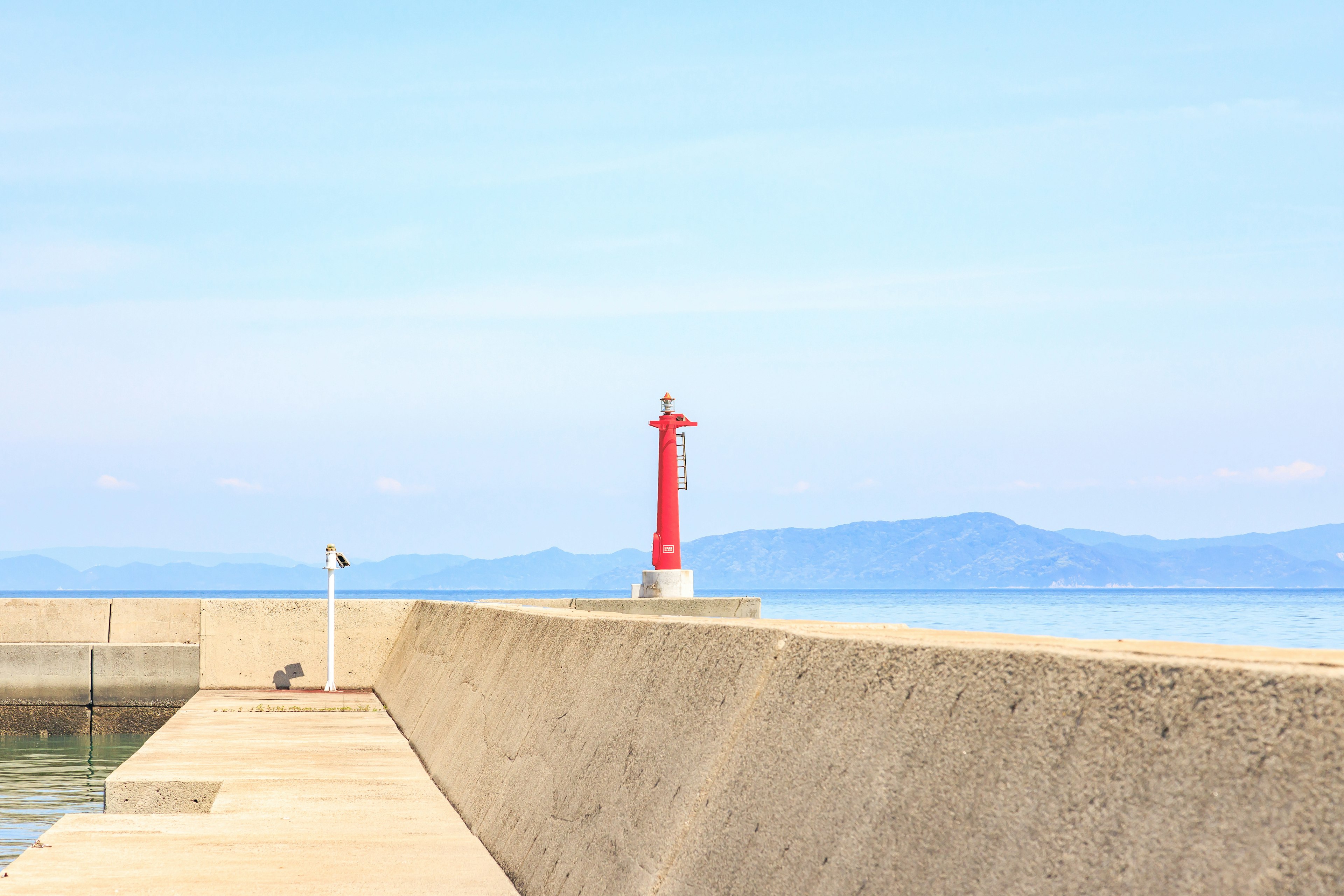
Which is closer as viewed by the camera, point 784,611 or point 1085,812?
point 1085,812

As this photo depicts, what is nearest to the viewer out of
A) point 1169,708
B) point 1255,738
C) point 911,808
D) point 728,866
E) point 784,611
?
point 1255,738

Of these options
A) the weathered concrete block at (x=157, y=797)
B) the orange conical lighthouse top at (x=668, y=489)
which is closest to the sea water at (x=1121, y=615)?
the orange conical lighthouse top at (x=668, y=489)

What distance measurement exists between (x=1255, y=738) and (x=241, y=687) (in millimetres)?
15166

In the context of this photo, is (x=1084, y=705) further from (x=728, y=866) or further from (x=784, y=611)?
(x=784, y=611)

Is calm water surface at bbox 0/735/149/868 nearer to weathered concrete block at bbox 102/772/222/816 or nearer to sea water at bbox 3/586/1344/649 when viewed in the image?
weathered concrete block at bbox 102/772/222/816

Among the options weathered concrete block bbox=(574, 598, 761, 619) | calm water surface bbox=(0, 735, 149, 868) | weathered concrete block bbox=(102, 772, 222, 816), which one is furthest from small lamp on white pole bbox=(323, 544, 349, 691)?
weathered concrete block bbox=(102, 772, 222, 816)

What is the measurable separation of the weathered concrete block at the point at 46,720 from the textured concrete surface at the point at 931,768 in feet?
42.3

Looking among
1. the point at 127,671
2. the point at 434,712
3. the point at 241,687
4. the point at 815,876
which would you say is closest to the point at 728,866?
the point at 815,876

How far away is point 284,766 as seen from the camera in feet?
27.7

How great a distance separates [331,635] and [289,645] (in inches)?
45.3

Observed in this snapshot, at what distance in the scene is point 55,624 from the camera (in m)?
18.0

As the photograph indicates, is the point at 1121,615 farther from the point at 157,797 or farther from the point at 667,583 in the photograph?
the point at 157,797

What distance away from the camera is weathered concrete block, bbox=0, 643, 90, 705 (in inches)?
653

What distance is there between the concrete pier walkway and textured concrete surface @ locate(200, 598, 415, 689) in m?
5.88
